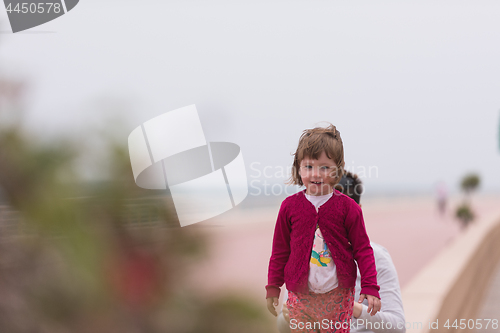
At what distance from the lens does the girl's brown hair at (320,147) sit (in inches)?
43.4

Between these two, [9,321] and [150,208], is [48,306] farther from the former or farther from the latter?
[150,208]

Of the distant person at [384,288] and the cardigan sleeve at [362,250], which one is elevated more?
the cardigan sleeve at [362,250]

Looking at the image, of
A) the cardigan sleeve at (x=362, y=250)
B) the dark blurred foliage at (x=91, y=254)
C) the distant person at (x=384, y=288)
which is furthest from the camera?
the dark blurred foliage at (x=91, y=254)

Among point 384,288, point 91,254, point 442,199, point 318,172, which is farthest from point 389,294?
point 442,199

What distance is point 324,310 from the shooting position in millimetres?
1132

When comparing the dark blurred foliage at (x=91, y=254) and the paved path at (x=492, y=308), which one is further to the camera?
the paved path at (x=492, y=308)

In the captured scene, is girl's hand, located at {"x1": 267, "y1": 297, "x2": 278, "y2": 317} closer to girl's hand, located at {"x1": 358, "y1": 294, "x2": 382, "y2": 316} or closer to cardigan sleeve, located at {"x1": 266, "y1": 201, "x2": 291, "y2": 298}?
cardigan sleeve, located at {"x1": 266, "y1": 201, "x2": 291, "y2": 298}

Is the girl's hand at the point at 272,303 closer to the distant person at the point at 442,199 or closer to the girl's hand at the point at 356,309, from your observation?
the girl's hand at the point at 356,309

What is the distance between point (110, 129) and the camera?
9.02ft

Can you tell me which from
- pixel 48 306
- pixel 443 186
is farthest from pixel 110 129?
pixel 443 186

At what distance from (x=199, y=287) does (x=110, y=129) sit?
3.47 feet

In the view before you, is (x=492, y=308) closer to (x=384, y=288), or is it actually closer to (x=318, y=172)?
(x=384, y=288)

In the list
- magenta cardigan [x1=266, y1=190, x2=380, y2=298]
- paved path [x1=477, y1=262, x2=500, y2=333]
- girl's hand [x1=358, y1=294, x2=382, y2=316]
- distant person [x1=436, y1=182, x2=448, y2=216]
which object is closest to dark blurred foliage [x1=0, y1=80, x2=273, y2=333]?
magenta cardigan [x1=266, y1=190, x2=380, y2=298]

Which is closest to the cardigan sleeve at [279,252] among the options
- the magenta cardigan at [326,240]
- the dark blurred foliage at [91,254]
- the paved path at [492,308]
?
the magenta cardigan at [326,240]
